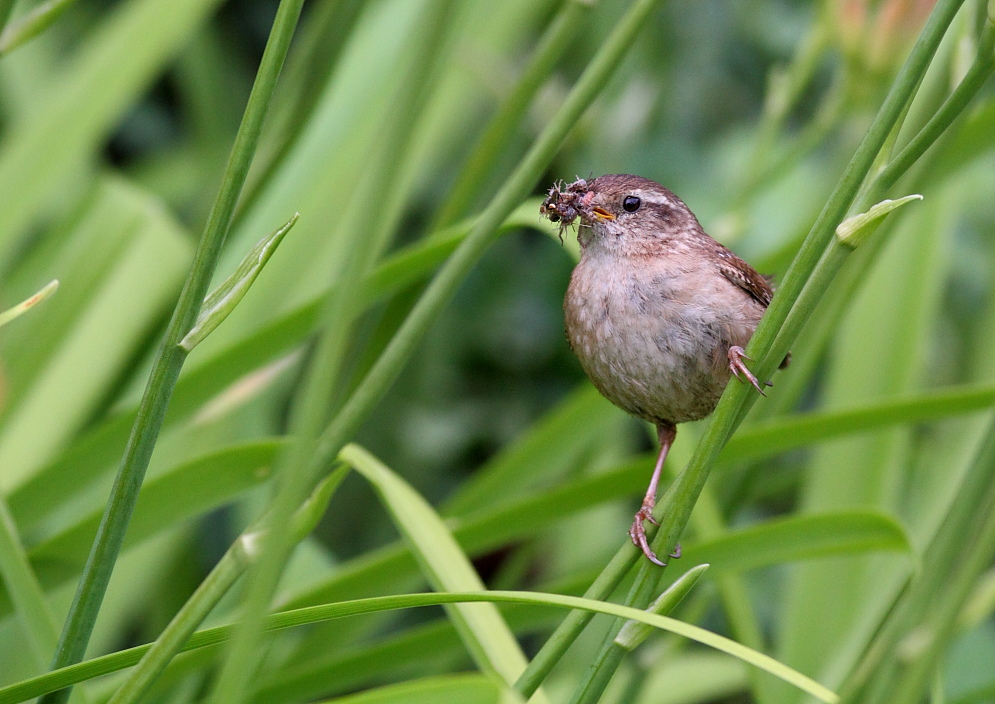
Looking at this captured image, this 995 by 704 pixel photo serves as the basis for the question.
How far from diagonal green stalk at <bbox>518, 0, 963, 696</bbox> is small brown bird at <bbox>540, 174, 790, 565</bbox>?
420mm

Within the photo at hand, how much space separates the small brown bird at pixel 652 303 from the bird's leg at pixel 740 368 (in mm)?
25

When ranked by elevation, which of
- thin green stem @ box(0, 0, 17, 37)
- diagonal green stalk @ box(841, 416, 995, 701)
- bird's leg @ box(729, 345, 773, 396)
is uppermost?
thin green stem @ box(0, 0, 17, 37)

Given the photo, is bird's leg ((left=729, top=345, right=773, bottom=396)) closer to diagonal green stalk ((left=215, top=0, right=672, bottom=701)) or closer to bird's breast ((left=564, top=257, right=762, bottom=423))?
bird's breast ((left=564, top=257, right=762, bottom=423))

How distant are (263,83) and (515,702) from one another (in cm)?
60

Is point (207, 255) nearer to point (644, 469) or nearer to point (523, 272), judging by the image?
point (644, 469)

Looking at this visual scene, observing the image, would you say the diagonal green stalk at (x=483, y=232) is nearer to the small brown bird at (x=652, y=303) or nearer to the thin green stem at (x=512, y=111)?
the thin green stem at (x=512, y=111)

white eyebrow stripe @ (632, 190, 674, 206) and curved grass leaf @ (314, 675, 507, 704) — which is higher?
curved grass leaf @ (314, 675, 507, 704)

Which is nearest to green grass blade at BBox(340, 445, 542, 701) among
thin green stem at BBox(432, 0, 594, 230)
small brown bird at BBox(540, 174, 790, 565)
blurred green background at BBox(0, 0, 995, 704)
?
blurred green background at BBox(0, 0, 995, 704)

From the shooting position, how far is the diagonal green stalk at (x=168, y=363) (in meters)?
0.96

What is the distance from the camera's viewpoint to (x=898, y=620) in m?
1.25

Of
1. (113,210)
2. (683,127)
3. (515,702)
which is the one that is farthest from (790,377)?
(683,127)

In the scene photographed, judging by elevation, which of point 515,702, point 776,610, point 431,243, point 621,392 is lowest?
point 776,610

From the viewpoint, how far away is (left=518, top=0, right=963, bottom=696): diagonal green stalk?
95cm

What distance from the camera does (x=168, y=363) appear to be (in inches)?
40.7
